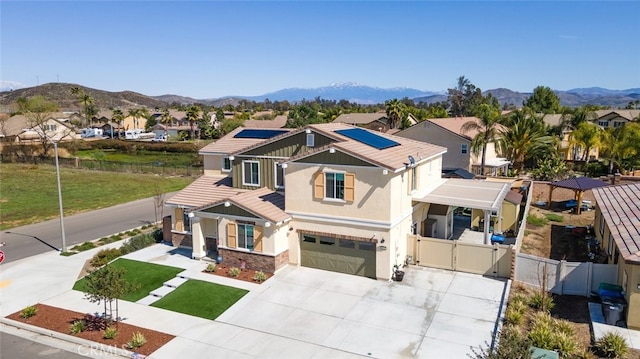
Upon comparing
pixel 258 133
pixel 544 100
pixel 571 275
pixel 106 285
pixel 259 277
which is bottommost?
pixel 259 277

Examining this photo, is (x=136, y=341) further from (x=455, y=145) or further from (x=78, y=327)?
(x=455, y=145)

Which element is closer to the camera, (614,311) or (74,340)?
(614,311)

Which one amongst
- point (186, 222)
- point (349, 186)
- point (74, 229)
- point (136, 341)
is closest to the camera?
point (136, 341)

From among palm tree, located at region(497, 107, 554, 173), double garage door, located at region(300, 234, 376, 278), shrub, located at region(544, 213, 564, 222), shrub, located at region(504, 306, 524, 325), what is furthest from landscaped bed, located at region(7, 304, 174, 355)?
palm tree, located at region(497, 107, 554, 173)

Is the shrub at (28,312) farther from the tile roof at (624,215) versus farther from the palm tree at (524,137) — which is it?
the palm tree at (524,137)

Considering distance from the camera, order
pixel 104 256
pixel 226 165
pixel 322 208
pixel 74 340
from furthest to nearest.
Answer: pixel 226 165 → pixel 104 256 → pixel 322 208 → pixel 74 340

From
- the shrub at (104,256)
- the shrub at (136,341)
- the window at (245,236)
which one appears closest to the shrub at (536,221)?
the window at (245,236)

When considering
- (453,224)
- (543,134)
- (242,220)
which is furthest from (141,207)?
(543,134)

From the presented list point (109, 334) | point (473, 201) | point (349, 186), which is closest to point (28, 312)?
point (109, 334)
